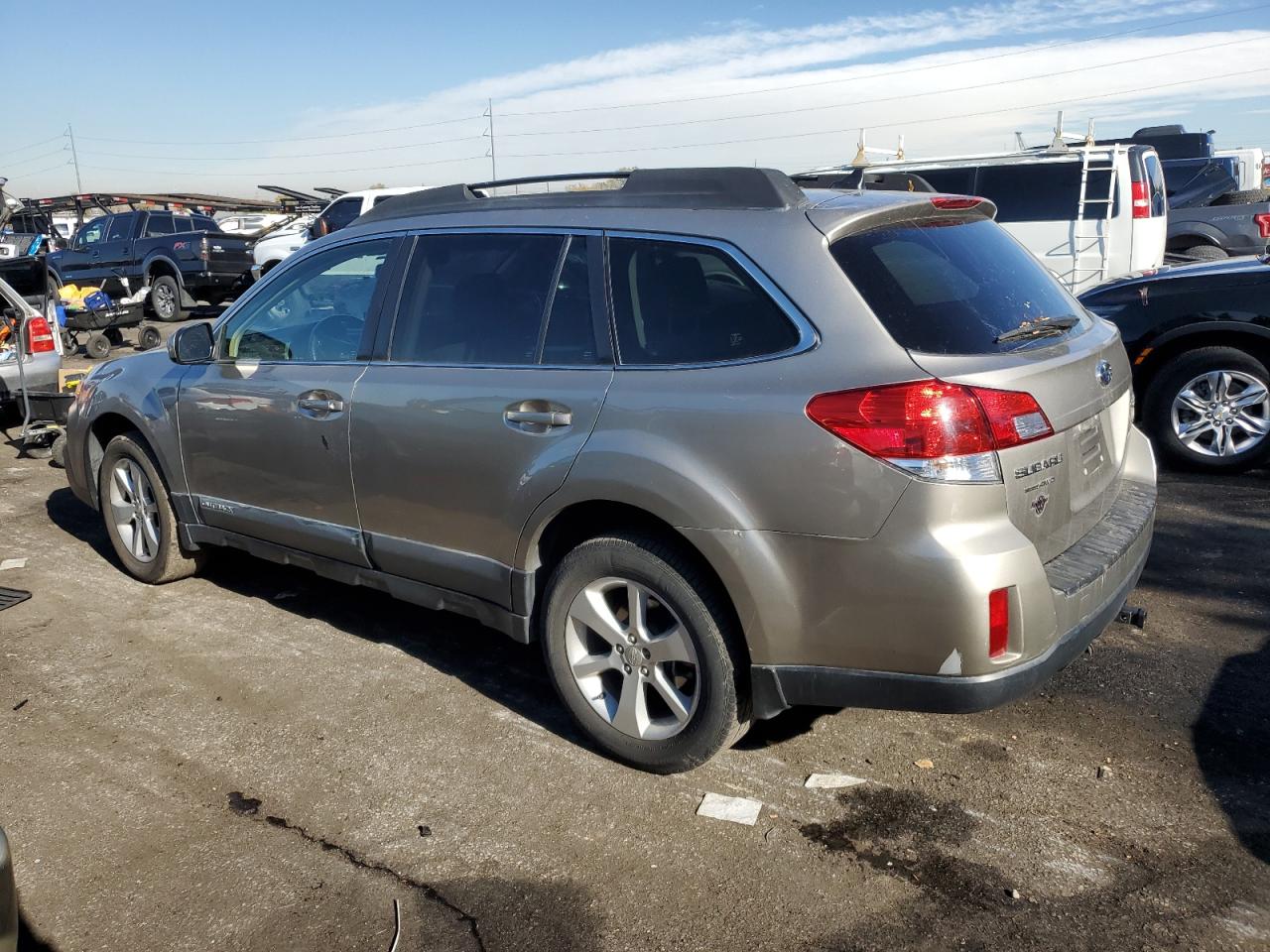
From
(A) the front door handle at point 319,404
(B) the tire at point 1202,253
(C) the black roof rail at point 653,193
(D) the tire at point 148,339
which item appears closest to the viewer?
(C) the black roof rail at point 653,193

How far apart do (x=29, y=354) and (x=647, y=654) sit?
7.62m

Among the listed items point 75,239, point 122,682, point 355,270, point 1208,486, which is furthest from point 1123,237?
point 75,239

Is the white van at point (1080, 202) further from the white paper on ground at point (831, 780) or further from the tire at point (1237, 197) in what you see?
the white paper on ground at point (831, 780)

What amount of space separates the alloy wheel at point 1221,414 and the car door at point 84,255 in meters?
17.4

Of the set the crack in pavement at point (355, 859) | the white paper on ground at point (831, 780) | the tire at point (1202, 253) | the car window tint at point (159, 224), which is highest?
the car window tint at point (159, 224)

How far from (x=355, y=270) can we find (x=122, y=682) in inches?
74.3

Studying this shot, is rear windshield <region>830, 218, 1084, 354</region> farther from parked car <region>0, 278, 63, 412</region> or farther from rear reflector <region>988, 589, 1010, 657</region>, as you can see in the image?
parked car <region>0, 278, 63, 412</region>

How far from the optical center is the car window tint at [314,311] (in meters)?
4.31

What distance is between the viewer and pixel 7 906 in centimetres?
227

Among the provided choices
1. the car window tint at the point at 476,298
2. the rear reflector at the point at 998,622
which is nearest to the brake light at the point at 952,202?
the car window tint at the point at 476,298

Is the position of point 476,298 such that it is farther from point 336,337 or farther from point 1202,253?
point 1202,253

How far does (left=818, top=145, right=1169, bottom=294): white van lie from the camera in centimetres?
1172

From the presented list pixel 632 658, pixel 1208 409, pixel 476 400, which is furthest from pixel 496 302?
pixel 1208 409

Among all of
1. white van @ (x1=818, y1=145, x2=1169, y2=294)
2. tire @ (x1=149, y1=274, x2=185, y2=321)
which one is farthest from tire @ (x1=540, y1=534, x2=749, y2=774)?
tire @ (x1=149, y1=274, x2=185, y2=321)
